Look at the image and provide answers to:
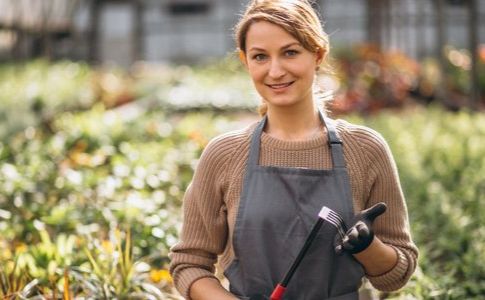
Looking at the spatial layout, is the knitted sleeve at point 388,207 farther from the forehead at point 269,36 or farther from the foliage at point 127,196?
the foliage at point 127,196

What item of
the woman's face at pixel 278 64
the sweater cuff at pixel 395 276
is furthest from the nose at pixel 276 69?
the sweater cuff at pixel 395 276

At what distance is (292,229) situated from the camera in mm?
2500

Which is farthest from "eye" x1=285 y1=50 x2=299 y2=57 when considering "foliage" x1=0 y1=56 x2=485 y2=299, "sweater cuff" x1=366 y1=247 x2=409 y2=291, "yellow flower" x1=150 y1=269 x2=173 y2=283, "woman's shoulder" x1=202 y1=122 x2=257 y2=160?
"yellow flower" x1=150 y1=269 x2=173 y2=283

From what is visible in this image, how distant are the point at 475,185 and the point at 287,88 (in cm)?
364

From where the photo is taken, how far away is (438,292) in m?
3.92

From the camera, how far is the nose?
8.34ft

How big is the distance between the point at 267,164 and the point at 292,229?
0.21m

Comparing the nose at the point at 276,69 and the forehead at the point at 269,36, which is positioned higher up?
the forehead at the point at 269,36

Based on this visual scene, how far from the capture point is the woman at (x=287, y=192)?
8.25ft

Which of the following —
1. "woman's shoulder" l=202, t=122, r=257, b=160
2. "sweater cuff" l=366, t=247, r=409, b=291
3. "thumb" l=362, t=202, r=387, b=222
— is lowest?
"sweater cuff" l=366, t=247, r=409, b=291

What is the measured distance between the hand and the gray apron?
117 millimetres

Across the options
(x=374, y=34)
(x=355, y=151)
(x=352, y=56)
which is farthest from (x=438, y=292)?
(x=374, y=34)

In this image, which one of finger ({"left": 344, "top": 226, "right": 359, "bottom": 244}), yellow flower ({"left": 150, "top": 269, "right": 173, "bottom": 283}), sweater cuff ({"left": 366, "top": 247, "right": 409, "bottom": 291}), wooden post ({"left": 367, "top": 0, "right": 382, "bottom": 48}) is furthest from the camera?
wooden post ({"left": 367, "top": 0, "right": 382, "bottom": 48})

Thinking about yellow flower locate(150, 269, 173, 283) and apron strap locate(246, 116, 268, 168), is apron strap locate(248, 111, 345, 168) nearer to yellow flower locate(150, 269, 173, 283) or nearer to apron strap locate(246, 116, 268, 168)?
apron strap locate(246, 116, 268, 168)
